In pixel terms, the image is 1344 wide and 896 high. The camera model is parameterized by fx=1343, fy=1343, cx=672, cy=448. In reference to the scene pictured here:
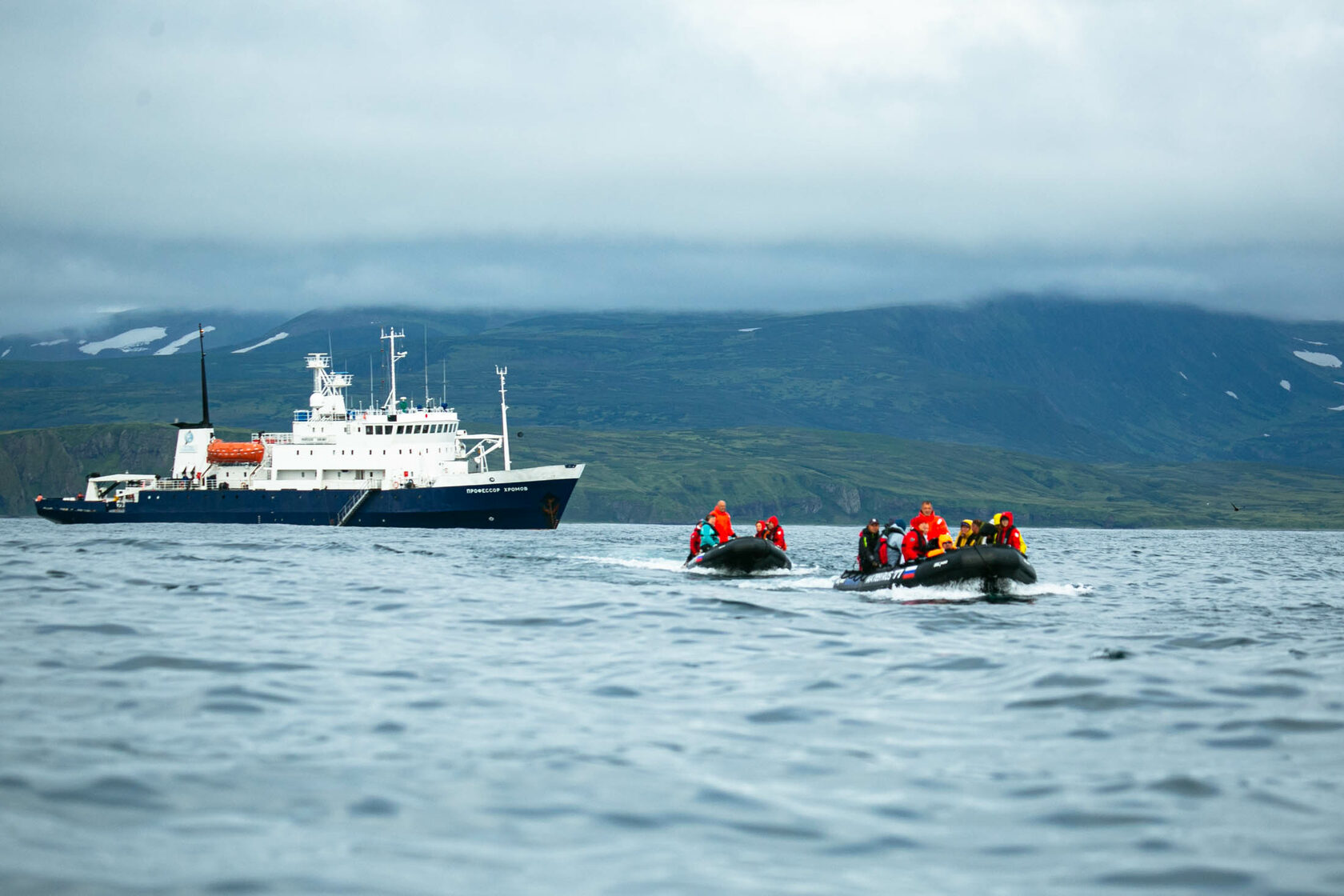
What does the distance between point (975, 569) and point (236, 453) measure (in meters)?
76.0

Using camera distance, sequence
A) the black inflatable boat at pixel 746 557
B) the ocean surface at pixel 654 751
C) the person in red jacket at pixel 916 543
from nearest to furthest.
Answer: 1. the ocean surface at pixel 654 751
2. the person in red jacket at pixel 916 543
3. the black inflatable boat at pixel 746 557

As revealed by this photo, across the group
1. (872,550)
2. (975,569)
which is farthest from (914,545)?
(975,569)

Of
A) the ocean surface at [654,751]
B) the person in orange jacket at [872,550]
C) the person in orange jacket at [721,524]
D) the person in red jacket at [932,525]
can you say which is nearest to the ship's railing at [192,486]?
the person in orange jacket at [721,524]

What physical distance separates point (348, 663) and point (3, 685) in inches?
191

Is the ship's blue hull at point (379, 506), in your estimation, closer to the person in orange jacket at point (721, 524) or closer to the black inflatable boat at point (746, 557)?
the person in orange jacket at point (721, 524)

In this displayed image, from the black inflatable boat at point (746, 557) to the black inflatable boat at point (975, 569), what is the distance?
291 inches

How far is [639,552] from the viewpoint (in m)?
65.9

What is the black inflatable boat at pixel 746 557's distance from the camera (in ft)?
139

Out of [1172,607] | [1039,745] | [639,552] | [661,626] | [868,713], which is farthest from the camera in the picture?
[639,552]

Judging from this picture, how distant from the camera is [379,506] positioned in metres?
93.3

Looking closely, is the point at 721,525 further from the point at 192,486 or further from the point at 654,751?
the point at 192,486

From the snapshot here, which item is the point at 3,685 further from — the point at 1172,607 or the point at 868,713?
the point at 1172,607

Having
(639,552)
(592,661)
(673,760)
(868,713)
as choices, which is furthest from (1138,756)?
(639,552)

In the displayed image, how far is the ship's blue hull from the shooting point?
93.1 m
